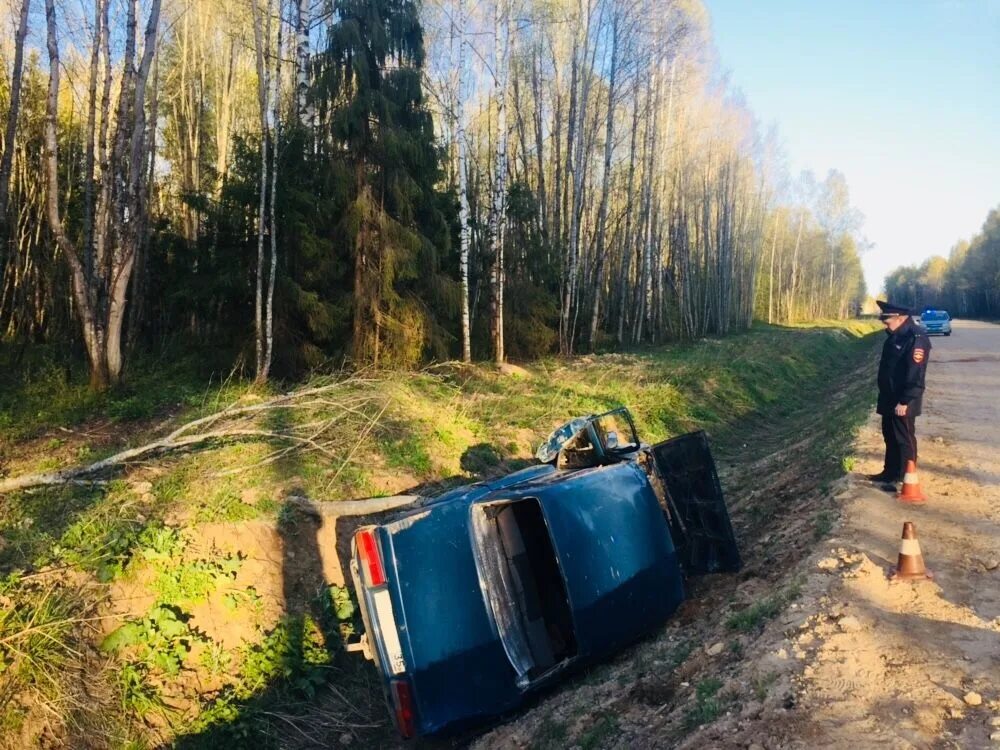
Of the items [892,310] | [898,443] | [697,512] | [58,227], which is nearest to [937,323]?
[892,310]

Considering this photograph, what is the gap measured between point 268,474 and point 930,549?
5777 millimetres

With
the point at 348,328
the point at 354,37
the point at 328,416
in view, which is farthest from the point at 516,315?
the point at 328,416

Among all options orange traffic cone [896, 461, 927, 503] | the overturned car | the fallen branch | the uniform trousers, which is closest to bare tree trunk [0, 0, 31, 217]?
the fallen branch

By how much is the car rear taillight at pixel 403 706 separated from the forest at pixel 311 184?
8.09m

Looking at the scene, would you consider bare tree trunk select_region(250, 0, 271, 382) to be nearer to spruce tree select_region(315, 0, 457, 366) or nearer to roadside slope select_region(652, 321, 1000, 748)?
spruce tree select_region(315, 0, 457, 366)

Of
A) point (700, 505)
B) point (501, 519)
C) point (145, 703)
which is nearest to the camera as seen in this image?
point (145, 703)

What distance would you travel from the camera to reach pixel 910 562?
15.1 ft

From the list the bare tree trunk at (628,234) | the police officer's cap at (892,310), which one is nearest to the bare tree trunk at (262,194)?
the police officer's cap at (892,310)

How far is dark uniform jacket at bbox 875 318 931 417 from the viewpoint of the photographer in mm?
6285

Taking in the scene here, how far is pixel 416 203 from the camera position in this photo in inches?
546

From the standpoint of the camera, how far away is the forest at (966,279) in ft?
234

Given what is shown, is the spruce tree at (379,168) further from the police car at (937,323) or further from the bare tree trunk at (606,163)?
the police car at (937,323)

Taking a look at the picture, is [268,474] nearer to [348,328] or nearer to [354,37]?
[348,328]

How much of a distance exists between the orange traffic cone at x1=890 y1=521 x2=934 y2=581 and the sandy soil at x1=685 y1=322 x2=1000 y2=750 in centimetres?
7
